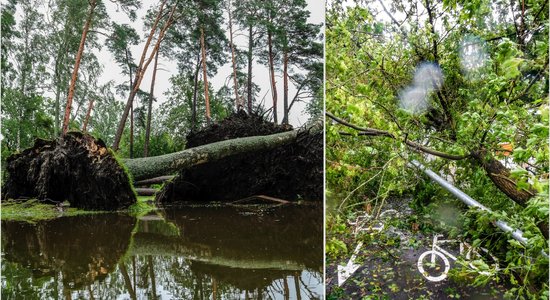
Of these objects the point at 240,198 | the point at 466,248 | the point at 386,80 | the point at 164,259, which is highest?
the point at 386,80

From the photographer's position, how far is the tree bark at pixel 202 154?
49.5 inches

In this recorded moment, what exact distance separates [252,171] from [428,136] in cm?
69

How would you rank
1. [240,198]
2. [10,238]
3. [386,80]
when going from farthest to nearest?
[386,80], [240,198], [10,238]

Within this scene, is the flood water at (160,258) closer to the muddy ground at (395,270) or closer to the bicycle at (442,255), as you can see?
the muddy ground at (395,270)

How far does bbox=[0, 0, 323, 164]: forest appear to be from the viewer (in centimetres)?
118

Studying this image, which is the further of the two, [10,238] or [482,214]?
[482,214]

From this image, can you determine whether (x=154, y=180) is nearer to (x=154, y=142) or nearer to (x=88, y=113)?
(x=154, y=142)

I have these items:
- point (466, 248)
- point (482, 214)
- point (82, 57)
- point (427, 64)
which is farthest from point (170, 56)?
point (466, 248)

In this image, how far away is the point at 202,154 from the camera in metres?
1.37

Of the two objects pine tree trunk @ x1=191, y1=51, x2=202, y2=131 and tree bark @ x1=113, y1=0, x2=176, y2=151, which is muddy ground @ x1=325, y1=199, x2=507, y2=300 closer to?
pine tree trunk @ x1=191, y1=51, x2=202, y2=131

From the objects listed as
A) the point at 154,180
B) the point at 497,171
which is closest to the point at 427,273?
the point at 497,171

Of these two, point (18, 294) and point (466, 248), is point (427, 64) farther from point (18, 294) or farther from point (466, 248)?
point (18, 294)

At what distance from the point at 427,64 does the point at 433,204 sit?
23.0 inches

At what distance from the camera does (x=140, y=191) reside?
1.28 m
